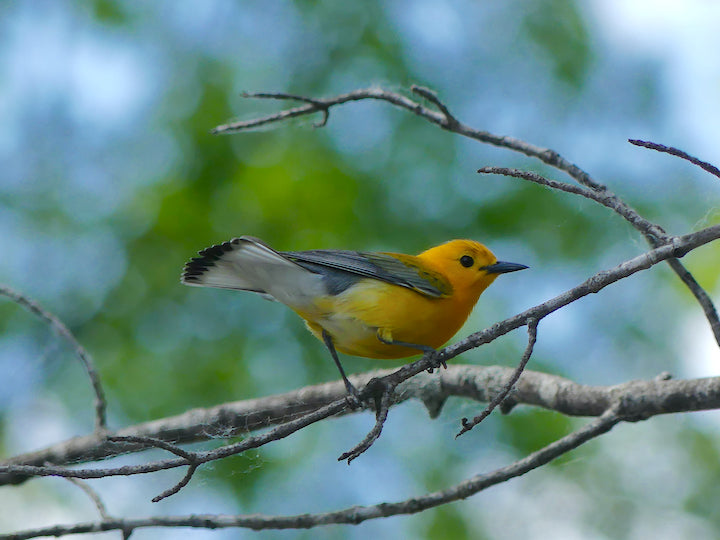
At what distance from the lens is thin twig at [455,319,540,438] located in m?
2.69

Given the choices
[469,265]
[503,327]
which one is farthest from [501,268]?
[503,327]

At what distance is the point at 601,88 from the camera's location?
912cm

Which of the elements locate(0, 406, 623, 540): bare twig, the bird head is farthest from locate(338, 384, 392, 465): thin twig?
the bird head

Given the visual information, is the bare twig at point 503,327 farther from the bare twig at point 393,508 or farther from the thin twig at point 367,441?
the bare twig at point 393,508

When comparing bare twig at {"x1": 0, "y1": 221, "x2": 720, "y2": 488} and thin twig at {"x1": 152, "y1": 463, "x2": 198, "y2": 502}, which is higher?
bare twig at {"x1": 0, "y1": 221, "x2": 720, "y2": 488}

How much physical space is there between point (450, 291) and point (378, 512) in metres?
1.37

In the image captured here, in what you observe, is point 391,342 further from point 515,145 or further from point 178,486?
point 178,486

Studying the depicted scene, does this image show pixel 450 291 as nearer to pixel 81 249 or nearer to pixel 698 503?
pixel 698 503

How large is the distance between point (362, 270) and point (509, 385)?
1781mm

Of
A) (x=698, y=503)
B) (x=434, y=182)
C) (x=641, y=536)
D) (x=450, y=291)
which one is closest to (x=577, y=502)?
(x=641, y=536)

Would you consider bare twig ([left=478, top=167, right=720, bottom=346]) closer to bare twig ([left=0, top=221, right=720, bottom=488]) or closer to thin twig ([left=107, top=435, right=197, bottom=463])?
bare twig ([left=0, top=221, right=720, bottom=488])

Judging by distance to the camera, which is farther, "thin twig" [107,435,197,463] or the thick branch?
the thick branch

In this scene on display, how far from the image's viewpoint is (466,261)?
494 centimetres

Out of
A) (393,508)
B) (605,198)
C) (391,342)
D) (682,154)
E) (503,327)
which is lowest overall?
(393,508)
